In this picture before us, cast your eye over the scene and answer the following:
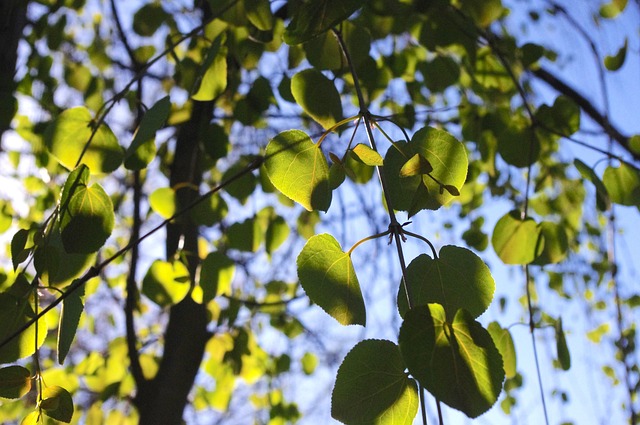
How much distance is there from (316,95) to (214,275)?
291 mm

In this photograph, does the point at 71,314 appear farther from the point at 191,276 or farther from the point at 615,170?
the point at 615,170

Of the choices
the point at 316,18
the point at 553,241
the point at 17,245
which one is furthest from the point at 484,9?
the point at 17,245

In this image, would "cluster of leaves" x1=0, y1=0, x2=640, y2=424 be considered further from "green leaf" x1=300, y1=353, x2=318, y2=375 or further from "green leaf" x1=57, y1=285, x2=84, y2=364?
"green leaf" x1=300, y1=353, x2=318, y2=375

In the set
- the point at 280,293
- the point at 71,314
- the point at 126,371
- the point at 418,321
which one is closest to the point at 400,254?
the point at 418,321

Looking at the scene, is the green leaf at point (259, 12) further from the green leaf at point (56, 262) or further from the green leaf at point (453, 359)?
the green leaf at point (453, 359)

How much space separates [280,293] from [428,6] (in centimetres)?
72

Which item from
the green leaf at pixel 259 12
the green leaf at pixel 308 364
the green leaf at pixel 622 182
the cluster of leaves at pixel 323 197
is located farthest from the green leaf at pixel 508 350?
the green leaf at pixel 308 364

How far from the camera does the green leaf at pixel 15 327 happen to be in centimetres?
50

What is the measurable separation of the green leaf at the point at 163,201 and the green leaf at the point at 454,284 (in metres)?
Answer: 0.54

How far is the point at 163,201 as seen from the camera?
2.91 ft

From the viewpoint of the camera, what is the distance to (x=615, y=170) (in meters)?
0.75

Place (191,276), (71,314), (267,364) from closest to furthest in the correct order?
(71,314), (191,276), (267,364)

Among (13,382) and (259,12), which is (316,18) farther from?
(13,382)

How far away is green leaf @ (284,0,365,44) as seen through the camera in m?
0.48
